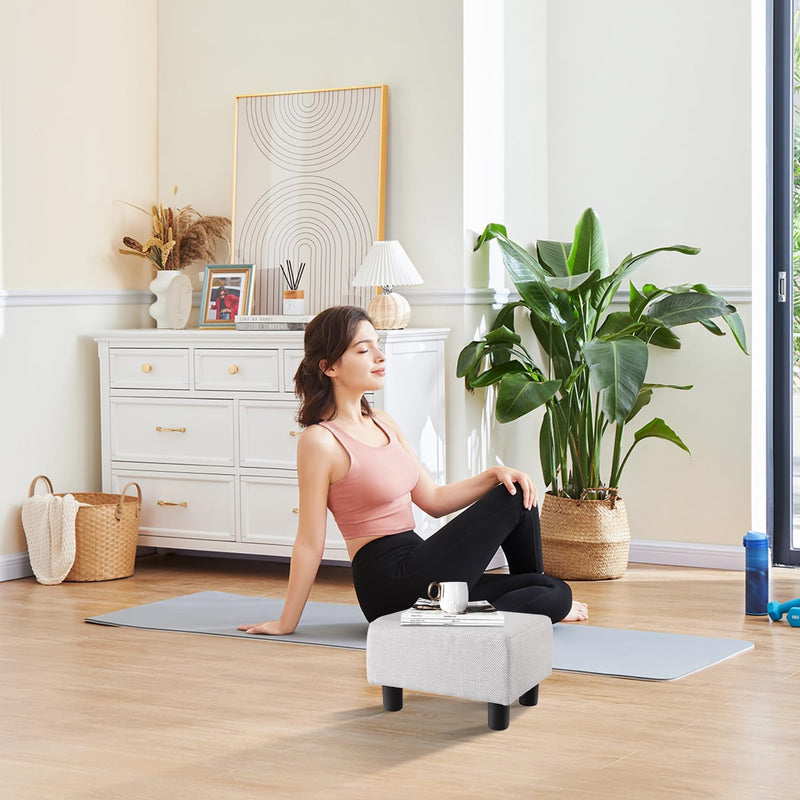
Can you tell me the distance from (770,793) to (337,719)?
95 cm

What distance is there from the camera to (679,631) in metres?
3.71

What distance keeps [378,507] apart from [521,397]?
3.77 feet

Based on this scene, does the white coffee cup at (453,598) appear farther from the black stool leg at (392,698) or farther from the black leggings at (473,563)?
the black leggings at (473,563)

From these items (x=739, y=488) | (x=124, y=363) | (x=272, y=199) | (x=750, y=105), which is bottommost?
(x=739, y=488)

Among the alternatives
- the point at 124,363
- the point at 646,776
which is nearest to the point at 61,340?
the point at 124,363

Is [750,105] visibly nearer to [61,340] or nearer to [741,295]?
[741,295]

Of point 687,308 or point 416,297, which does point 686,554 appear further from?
point 416,297

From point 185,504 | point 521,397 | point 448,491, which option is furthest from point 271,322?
point 448,491

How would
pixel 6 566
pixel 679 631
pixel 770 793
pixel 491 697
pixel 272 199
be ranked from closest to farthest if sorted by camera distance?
1. pixel 770 793
2. pixel 491 697
3. pixel 679 631
4. pixel 6 566
5. pixel 272 199

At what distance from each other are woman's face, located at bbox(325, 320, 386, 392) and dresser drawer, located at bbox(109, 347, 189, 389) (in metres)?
1.35

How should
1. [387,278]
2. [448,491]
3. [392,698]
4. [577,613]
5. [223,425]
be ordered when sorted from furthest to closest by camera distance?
1. [223,425]
2. [387,278]
3. [577,613]
4. [448,491]
5. [392,698]

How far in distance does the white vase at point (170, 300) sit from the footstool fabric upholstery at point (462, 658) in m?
2.43

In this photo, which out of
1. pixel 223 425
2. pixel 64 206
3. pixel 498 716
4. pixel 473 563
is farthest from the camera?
pixel 64 206

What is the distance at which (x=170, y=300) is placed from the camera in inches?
196
